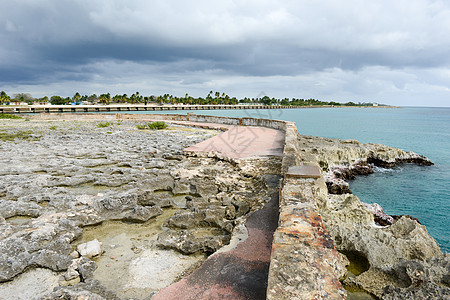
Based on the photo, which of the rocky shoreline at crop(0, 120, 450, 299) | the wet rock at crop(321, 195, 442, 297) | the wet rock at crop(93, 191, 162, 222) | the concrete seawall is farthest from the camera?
the wet rock at crop(93, 191, 162, 222)

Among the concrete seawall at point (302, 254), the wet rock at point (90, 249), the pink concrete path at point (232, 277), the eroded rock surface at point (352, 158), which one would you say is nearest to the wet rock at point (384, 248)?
the concrete seawall at point (302, 254)

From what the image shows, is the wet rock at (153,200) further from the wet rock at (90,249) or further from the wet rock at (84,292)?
the wet rock at (84,292)

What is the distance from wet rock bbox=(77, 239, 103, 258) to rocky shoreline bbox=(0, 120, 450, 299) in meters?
0.01

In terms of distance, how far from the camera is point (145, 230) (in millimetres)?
3818

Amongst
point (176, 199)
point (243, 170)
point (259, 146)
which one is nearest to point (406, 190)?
point (259, 146)

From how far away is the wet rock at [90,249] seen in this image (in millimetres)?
3100

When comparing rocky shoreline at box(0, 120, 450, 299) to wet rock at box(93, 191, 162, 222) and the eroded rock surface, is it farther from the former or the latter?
the eroded rock surface

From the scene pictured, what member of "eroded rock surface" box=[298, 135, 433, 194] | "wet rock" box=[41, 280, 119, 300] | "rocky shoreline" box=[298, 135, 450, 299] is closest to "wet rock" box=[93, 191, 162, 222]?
"wet rock" box=[41, 280, 119, 300]

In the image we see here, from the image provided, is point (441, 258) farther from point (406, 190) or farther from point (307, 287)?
point (406, 190)

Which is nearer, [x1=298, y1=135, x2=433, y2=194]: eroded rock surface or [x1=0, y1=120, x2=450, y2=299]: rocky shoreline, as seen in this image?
[x1=0, y1=120, x2=450, y2=299]: rocky shoreline

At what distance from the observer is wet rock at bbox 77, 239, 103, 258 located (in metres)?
3.10

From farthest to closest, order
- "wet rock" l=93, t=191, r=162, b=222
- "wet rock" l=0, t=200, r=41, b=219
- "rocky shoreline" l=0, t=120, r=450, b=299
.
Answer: "wet rock" l=93, t=191, r=162, b=222 → "wet rock" l=0, t=200, r=41, b=219 → "rocky shoreline" l=0, t=120, r=450, b=299

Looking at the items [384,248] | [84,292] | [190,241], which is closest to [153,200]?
[190,241]

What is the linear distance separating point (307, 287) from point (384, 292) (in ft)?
4.58
